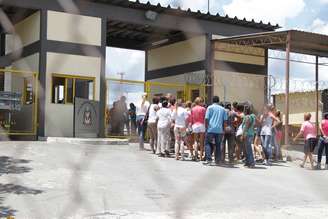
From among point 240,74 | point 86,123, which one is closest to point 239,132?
point 86,123

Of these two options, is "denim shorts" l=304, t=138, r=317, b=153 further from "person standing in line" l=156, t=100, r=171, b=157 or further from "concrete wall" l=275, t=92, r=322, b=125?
"concrete wall" l=275, t=92, r=322, b=125

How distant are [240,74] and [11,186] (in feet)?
10.7

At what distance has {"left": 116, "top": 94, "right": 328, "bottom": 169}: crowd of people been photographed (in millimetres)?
6660

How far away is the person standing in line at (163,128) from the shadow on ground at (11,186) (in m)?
1.87

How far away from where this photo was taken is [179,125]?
6.99 m

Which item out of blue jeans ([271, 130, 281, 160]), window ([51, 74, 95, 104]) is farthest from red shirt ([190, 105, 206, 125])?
window ([51, 74, 95, 104])

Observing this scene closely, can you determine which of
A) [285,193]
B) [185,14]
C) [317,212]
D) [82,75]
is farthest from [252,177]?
[185,14]

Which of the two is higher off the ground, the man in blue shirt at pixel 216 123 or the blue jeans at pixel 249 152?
the man in blue shirt at pixel 216 123

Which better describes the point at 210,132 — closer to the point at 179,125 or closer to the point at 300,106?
the point at 179,125

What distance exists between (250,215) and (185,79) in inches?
278

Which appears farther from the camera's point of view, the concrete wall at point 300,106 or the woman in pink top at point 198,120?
the concrete wall at point 300,106

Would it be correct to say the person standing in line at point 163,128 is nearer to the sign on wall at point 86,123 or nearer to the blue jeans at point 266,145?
the blue jeans at point 266,145

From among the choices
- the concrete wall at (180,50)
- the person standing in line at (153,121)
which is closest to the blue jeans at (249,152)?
the person standing in line at (153,121)

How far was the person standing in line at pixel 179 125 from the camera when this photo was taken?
6664 millimetres
